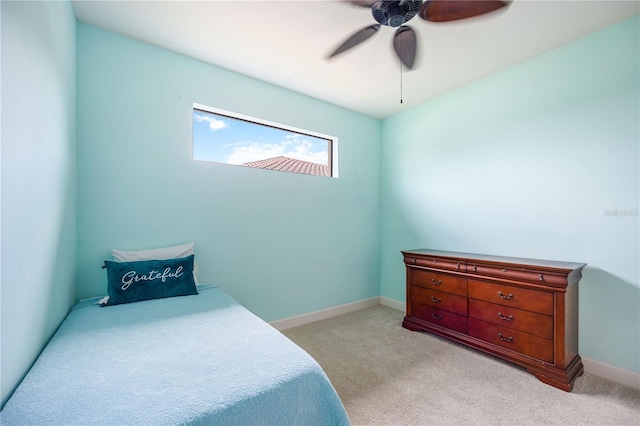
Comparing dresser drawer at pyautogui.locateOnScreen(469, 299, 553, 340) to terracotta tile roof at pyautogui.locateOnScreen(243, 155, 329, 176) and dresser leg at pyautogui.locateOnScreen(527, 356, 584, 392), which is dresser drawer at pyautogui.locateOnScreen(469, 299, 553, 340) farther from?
terracotta tile roof at pyautogui.locateOnScreen(243, 155, 329, 176)

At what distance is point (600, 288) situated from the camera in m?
2.13

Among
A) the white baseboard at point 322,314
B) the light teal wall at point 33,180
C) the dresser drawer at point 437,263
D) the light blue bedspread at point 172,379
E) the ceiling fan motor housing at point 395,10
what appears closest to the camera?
the light blue bedspread at point 172,379

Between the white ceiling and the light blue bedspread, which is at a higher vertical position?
the white ceiling

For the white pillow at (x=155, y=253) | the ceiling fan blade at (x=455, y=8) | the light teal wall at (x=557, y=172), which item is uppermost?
the ceiling fan blade at (x=455, y=8)

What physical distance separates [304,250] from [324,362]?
1248 millimetres

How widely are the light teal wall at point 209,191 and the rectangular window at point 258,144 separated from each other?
0.11 meters

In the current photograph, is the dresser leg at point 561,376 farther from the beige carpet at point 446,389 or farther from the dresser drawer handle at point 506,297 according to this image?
the dresser drawer handle at point 506,297

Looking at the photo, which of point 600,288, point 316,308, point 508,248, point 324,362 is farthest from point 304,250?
point 600,288

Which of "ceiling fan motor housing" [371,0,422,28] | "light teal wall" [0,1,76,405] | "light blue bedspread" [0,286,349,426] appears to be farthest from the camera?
"ceiling fan motor housing" [371,0,422,28]

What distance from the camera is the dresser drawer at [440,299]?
2.57 m

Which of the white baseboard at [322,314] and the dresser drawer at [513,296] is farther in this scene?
the white baseboard at [322,314]

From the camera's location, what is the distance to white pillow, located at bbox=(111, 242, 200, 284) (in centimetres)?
212

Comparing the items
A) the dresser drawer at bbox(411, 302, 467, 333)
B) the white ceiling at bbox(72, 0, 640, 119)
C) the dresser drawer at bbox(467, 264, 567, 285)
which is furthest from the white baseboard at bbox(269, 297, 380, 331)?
the white ceiling at bbox(72, 0, 640, 119)

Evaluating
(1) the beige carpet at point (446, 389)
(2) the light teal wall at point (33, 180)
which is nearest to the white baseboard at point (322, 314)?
(1) the beige carpet at point (446, 389)
